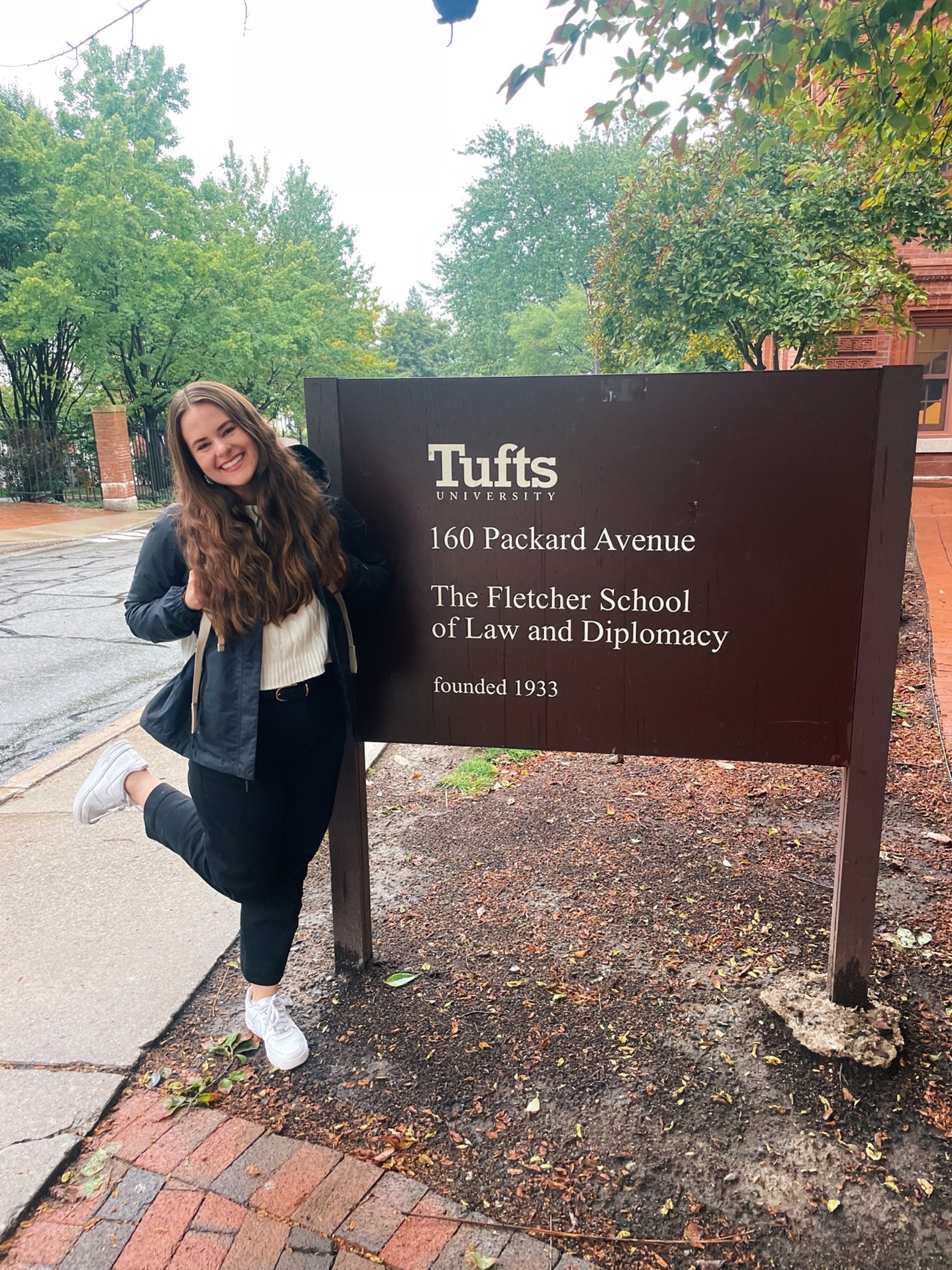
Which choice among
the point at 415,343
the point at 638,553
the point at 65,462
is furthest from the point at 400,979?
the point at 415,343

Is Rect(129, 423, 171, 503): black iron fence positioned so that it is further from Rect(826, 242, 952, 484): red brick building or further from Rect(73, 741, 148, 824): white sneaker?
Rect(73, 741, 148, 824): white sneaker

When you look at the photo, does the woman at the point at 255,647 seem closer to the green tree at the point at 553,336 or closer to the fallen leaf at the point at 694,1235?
the fallen leaf at the point at 694,1235

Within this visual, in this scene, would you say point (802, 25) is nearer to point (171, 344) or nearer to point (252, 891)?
point (252, 891)

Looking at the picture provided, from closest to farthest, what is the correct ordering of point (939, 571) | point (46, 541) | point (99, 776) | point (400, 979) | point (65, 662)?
point (400, 979) < point (99, 776) < point (65, 662) < point (939, 571) < point (46, 541)

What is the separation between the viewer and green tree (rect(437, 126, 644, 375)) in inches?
1583

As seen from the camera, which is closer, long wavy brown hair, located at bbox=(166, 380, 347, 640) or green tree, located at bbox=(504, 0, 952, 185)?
long wavy brown hair, located at bbox=(166, 380, 347, 640)

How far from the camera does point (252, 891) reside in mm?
2236

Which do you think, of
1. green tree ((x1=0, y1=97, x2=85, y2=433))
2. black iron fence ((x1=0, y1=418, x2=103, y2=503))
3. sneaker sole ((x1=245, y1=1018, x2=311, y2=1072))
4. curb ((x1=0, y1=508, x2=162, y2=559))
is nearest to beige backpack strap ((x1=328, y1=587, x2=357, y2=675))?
sneaker sole ((x1=245, y1=1018, x2=311, y2=1072))

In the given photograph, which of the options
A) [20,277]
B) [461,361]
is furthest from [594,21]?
[461,361]

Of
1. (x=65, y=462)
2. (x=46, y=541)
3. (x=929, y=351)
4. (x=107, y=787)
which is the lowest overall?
(x=46, y=541)

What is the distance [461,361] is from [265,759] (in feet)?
149

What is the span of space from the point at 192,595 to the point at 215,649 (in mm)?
152

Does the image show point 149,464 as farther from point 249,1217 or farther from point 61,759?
point 249,1217

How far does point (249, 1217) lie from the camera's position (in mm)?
1782
